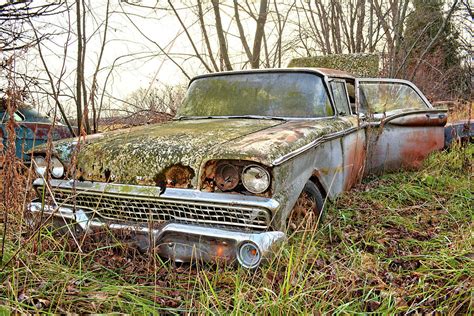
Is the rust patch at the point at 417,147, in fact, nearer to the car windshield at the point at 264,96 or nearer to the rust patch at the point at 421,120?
the rust patch at the point at 421,120

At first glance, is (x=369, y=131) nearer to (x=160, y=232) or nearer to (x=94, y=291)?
(x=160, y=232)

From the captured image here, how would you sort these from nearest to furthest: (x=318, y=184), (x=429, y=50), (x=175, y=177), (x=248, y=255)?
(x=248, y=255)
(x=175, y=177)
(x=318, y=184)
(x=429, y=50)

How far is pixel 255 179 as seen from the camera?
2.47m

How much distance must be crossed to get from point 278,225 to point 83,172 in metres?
1.39

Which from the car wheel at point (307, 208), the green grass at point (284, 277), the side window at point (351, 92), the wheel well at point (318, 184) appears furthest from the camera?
the side window at point (351, 92)

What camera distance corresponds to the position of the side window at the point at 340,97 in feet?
12.9

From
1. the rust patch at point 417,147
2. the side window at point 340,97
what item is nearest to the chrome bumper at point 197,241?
the side window at point 340,97

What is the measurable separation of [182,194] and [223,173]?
11.1 inches

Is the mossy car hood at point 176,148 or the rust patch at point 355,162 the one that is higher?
the mossy car hood at point 176,148

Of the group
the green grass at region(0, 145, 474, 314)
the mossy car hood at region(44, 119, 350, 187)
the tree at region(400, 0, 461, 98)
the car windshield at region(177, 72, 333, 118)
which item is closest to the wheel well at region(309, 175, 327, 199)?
the green grass at region(0, 145, 474, 314)

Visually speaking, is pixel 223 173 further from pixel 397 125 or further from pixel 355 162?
pixel 397 125

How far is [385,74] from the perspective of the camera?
9.73 meters

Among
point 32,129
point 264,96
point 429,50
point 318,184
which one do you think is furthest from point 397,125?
point 429,50

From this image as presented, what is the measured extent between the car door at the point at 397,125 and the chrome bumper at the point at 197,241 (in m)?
2.46
